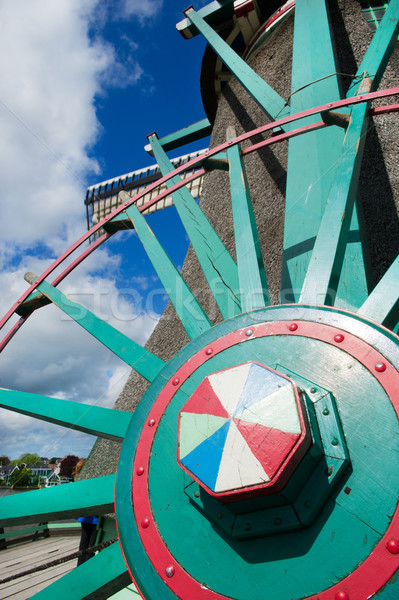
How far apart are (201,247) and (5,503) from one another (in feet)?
6.24

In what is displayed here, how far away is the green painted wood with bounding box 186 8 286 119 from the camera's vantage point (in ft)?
11.4

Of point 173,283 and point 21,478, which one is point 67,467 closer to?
point 21,478

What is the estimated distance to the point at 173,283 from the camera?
8.09 ft

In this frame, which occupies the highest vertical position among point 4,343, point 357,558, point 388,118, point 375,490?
point 388,118

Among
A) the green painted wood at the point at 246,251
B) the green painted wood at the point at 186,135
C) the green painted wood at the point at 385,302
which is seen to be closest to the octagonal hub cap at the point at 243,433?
the green painted wood at the point at 385,302

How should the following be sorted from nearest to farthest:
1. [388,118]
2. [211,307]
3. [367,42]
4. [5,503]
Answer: [5,503] → [388,118] → [211,307] → [367,42]

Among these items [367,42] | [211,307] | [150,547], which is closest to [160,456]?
[150,547]

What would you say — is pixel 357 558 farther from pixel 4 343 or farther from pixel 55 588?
pixel 4 343

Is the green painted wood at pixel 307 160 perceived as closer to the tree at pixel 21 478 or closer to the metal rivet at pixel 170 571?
the metal rivet at pixel 170 571

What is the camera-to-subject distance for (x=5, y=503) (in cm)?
170

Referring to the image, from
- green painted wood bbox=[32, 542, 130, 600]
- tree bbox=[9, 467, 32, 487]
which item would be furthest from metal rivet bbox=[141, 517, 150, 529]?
tree bbox=[9, 467, 32, 487]

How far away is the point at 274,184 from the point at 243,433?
10.8ft

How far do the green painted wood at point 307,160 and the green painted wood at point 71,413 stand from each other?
1154mm

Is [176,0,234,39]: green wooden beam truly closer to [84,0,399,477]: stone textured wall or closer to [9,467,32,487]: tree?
[84,0,399,477]: stone textured wall
